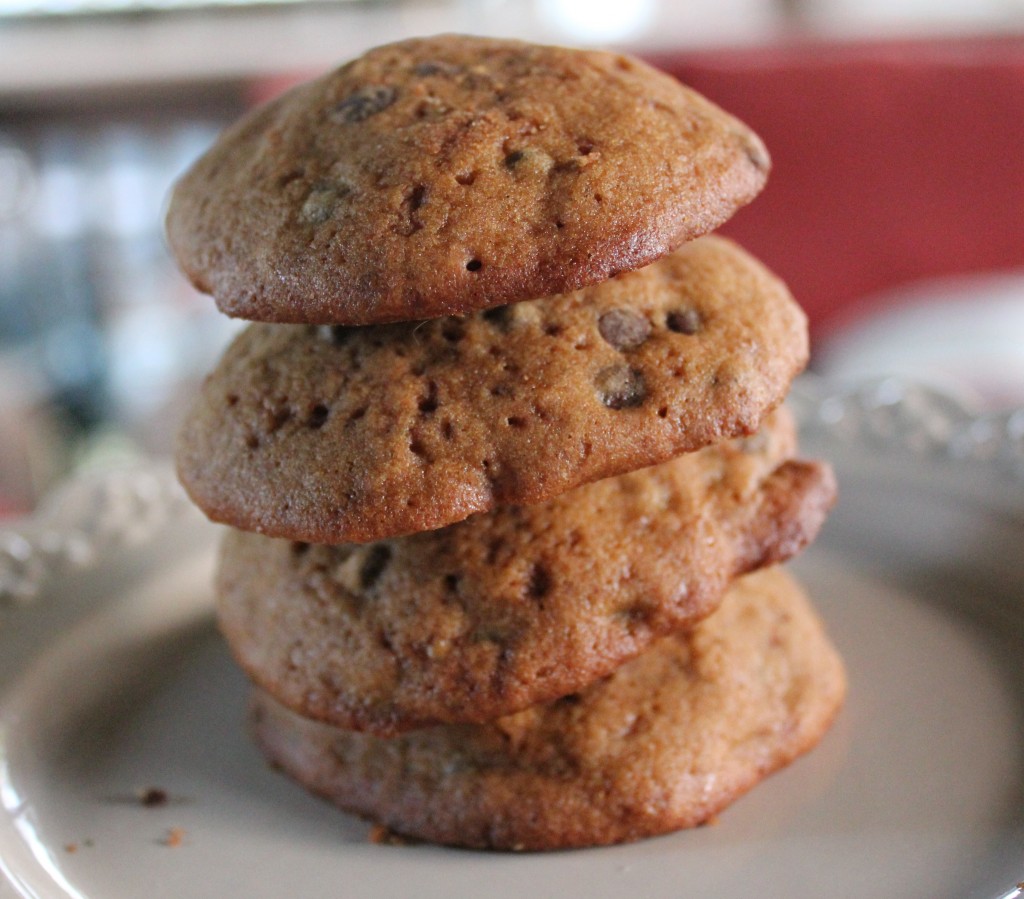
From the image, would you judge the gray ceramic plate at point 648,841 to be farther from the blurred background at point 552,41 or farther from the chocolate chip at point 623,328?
the blurred background at point 552,41

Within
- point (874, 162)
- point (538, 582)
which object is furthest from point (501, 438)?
point (874, 162)

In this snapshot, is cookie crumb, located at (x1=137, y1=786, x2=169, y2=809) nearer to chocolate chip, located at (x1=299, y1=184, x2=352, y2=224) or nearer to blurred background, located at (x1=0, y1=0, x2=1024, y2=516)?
chocolate chip, located at (x1=299, y1=184, x2=352, y2=224)

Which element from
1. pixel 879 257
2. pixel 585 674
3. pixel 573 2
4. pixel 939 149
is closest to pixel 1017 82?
pixel 939 149

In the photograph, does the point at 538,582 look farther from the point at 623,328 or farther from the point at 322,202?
the point at 322,202

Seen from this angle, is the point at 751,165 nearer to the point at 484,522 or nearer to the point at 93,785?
the point at 484,522

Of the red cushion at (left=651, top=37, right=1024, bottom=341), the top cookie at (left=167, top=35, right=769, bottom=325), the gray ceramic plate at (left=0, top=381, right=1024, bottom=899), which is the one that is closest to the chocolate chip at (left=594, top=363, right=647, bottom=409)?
the top cookie at (left=167, top=35, right=769, bottom=325)

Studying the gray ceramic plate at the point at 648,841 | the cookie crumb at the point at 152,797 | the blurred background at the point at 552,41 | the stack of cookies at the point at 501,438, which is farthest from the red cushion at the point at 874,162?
the cookie crumb at the point at 152,797
